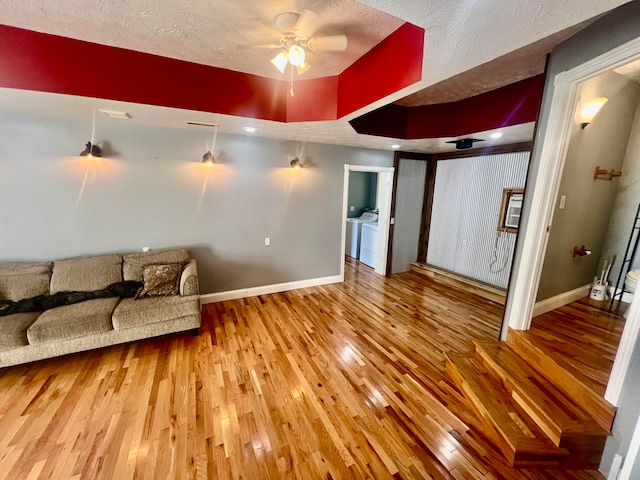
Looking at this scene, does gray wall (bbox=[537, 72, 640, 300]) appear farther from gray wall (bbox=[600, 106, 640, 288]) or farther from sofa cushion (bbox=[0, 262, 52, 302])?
sofa cushion (bbox=[0, 262, 52, 302])

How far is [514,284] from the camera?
2.26 meters

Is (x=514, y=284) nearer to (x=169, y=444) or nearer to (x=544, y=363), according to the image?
(x=544, y=363)

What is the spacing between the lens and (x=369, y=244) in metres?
5.52

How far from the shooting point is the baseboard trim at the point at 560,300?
2512mm

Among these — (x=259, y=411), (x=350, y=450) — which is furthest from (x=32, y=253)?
(x=350, y=450)

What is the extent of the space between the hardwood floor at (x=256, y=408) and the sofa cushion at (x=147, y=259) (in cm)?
80

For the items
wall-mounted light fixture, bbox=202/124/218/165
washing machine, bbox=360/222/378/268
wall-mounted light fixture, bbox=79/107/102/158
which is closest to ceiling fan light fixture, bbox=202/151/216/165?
wall-mounted light fixture, bbox=202/124/218/165

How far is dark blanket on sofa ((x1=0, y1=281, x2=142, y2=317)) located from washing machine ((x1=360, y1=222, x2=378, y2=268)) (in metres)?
4.01

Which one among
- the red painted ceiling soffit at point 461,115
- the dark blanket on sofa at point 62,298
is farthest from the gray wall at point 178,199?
the red painted ceiling soffit at point 461,115

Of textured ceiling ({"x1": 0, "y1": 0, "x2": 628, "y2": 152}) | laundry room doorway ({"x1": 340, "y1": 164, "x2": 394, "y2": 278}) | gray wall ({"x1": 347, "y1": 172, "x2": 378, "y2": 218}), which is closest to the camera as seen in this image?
textured ceiling ({"x1": 0, "y1": 0, "x2": 628, "y2": 152})

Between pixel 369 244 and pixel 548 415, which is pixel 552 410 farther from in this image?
pixel 369 244

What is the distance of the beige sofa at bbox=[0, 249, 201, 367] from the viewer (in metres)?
2.16

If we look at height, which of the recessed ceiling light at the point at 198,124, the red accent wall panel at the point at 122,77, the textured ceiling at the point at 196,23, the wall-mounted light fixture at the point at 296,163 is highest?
the textured ceiling at the point at 196,23

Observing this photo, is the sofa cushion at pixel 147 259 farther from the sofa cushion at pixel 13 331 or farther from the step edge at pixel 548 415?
the step edge at pixel 548 415
